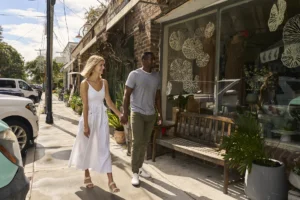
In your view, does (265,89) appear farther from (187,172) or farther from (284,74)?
(187,172)

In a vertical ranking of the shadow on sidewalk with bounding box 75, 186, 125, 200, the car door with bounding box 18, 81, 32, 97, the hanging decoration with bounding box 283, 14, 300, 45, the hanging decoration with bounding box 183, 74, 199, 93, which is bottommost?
the shadow on sidewalk with bounding box 75, 186, 125, 200

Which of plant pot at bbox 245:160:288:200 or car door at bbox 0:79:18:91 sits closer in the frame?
plant pot at bbox 245:160:288:200

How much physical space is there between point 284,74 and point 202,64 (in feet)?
5.54

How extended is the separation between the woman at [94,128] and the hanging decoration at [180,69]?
2.30 metres

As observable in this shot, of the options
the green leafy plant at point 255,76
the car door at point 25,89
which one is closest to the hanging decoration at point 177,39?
the green leafy plant at point 255,76

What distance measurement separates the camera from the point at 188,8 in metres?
4.69

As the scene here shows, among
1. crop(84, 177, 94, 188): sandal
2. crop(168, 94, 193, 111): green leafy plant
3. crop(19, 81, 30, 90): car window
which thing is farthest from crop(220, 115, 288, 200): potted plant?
crop(19, 81, 30, 90): car window

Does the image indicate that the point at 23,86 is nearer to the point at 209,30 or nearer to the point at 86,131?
the point at 209,30

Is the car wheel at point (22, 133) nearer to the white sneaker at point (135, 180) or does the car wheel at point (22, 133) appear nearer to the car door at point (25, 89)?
the white sneaker at point (135, 180)

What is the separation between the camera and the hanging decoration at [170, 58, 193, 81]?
17.8ft

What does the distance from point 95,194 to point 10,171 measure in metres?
1.70

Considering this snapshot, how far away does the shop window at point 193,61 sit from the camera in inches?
193

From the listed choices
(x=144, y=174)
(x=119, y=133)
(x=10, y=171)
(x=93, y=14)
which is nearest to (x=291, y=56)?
(x=144, y=174)

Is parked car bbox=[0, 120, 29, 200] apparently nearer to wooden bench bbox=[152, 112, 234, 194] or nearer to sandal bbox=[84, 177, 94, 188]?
sandal bbox=[84, 177, 94, 188]
